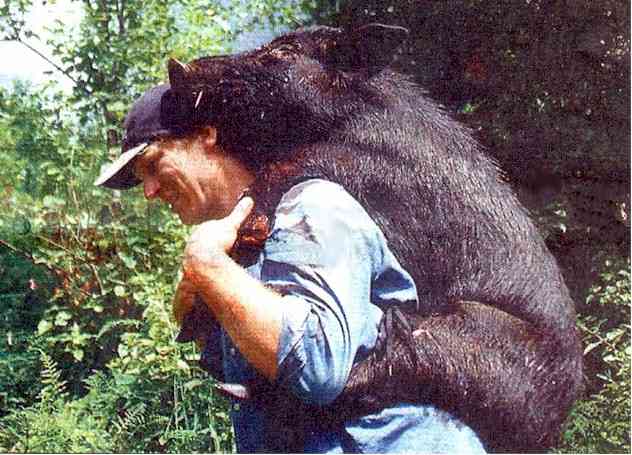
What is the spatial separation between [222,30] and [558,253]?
0.98 meters

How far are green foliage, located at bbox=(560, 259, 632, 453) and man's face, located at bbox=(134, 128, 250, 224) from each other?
936mm

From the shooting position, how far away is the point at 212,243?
7.35ft

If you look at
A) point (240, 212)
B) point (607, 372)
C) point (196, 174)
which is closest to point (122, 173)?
point (196, 174)

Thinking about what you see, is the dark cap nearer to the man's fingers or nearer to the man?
the man

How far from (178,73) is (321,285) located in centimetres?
64

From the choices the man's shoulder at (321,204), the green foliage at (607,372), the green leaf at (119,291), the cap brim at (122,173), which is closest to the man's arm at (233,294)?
the man's shoulder at (321,204)

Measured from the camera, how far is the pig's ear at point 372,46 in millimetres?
2414

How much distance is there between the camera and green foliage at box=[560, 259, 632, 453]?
8.47 feet

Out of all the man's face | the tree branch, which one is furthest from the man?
the tree branch

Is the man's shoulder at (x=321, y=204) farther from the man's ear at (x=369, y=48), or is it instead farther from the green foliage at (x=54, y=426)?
the green foliage at (x=54, y=426)

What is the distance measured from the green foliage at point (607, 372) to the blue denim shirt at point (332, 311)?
0.37 metres

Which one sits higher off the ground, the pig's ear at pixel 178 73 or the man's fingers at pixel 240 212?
the pig's ear at pixel 178 73

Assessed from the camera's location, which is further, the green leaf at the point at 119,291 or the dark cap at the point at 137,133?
the green leaf at the point at 119,291

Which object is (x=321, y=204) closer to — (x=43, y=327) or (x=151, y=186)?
(x=151, y=186)
